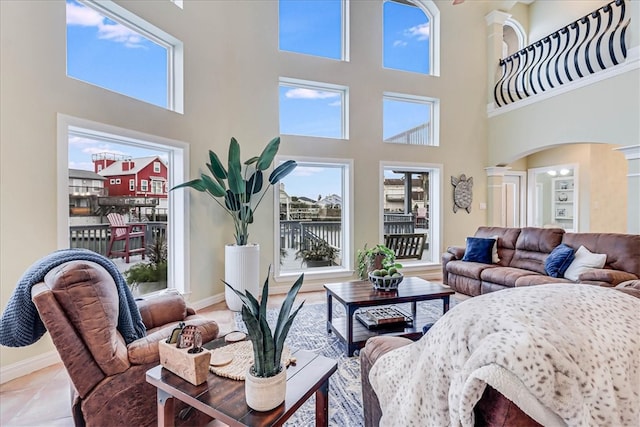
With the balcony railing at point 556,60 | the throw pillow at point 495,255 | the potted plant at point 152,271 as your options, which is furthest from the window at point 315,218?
the balcony railing at point 556,60

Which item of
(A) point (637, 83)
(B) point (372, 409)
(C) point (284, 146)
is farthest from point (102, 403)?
(A) point (637, 83)

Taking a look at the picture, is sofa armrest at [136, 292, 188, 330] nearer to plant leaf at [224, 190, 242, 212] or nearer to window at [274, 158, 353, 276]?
plant leaf at [224, 190, 242, 212]

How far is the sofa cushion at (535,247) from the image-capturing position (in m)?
4.13

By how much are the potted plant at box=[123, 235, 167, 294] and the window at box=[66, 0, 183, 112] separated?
5.68 ft

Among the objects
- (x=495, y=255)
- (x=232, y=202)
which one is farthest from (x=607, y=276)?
(x=232, y=202)

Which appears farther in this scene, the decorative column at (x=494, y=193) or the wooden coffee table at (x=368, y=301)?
the decorative column at (x=494, y=193)

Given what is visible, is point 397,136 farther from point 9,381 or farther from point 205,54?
point 9,381

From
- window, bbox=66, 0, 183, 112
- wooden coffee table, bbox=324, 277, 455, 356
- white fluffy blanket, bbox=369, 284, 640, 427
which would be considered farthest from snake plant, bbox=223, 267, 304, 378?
window, bbox=66, 0, 183, 112

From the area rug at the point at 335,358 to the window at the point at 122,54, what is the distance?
2898mm

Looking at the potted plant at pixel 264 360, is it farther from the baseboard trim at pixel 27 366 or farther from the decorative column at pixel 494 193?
the decorative column at pixel 494 193

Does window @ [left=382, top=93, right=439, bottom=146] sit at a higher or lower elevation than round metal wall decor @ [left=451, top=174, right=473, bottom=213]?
higher

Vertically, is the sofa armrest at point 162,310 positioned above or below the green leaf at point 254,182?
below

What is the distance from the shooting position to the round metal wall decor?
19.5ft

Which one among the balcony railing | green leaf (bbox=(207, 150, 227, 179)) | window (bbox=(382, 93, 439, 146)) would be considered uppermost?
the balcony railing
